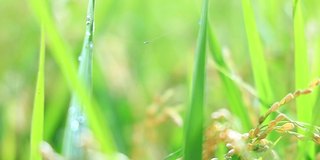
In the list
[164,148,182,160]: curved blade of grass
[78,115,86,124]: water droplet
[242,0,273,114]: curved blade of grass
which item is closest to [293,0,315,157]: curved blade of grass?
[242,0,273,114]: curved blade of grass

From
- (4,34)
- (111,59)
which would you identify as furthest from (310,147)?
(4,34)

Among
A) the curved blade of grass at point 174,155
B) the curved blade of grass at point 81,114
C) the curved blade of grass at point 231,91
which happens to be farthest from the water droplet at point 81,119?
the curved blade of grass at point 231,91

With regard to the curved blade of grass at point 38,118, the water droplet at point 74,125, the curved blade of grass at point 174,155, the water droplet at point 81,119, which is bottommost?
the curved blade of grass at point 174,155

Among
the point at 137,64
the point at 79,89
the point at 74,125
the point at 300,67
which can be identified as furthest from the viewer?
the point at 137,64

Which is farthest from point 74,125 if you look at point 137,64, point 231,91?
point 137,64

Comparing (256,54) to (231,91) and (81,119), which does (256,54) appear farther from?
(81,119)

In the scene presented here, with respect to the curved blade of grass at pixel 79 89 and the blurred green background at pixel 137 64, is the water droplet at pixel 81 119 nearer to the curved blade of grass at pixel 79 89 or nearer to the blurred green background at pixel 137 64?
the curved blade of grass at pixel 79 89
